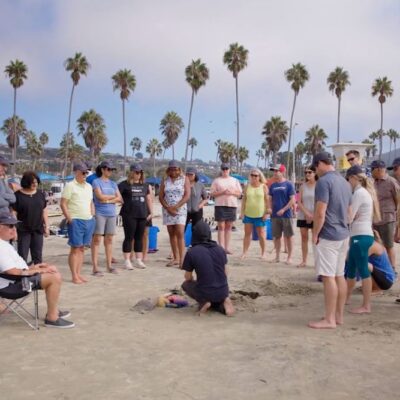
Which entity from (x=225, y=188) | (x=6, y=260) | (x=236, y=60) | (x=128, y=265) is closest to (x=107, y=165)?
(x=128, y=265)

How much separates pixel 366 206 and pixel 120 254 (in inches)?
232

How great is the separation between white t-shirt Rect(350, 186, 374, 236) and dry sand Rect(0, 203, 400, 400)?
3.20 feet

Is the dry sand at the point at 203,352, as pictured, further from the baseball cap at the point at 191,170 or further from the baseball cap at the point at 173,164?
the baseball cap at the point at 191,170

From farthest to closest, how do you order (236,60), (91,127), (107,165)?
(91,127) < (236,60) < (107,165)

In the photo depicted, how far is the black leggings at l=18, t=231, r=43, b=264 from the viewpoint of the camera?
607cm

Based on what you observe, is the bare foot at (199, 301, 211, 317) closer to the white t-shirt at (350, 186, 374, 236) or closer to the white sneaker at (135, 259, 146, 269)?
the white t-shirt at (350, 186, 374, 236)

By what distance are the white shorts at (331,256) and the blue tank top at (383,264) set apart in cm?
127

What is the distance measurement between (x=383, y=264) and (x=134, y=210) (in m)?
4.03

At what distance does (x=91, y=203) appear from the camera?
272 inches

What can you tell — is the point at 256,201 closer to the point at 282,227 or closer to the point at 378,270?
the point at 282,227

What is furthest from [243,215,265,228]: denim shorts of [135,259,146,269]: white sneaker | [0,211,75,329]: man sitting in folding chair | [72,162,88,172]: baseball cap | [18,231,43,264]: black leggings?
[0,211,75,329]: man sitting in folding chair

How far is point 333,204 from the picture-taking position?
4.61 m

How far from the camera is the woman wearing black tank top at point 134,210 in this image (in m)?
7.68

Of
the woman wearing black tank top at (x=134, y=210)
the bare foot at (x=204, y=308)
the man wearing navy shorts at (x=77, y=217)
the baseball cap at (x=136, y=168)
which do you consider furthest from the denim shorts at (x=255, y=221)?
the bare foot at (x=204, y=308)
